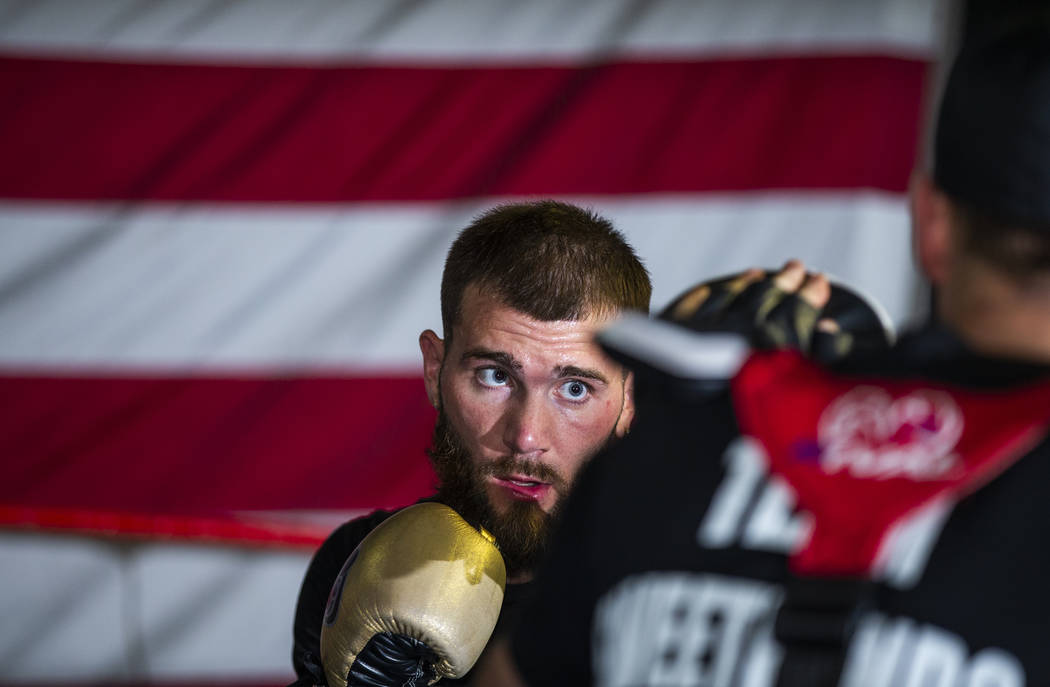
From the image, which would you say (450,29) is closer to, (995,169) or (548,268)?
(548,268)

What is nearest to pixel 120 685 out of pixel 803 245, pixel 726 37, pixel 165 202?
pixel 165 202

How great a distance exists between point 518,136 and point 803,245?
544 mm

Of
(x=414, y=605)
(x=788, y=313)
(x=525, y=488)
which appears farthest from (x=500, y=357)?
(x=788, y=313)

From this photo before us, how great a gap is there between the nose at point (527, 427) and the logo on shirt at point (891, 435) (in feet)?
1.84

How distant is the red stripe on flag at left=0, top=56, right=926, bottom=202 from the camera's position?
1943 millimetres

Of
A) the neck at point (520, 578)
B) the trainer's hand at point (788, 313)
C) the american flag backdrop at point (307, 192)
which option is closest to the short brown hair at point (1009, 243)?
the trainer's hand at point (788, 313)

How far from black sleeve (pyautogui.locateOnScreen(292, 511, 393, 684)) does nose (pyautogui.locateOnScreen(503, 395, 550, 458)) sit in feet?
0.64

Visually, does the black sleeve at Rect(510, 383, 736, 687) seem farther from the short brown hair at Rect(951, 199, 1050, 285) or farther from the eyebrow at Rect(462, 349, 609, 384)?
the eyebrow at Rect(462, 349, 609, 384)

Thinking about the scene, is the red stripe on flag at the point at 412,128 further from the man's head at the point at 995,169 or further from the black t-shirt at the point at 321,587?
the man's head at the point at 995,169

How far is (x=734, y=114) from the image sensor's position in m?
1.95

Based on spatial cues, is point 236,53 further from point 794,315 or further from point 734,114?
point 794,315

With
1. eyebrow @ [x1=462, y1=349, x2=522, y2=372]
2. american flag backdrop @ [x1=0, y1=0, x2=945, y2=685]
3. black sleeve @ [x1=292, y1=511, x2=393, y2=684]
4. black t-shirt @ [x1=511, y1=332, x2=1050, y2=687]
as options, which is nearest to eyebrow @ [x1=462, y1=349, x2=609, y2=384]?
eyebrow @ [x1=462, y1=349, x2=522, y2=372]

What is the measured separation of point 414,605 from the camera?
92 cm

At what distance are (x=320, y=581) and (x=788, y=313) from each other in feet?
2.18
